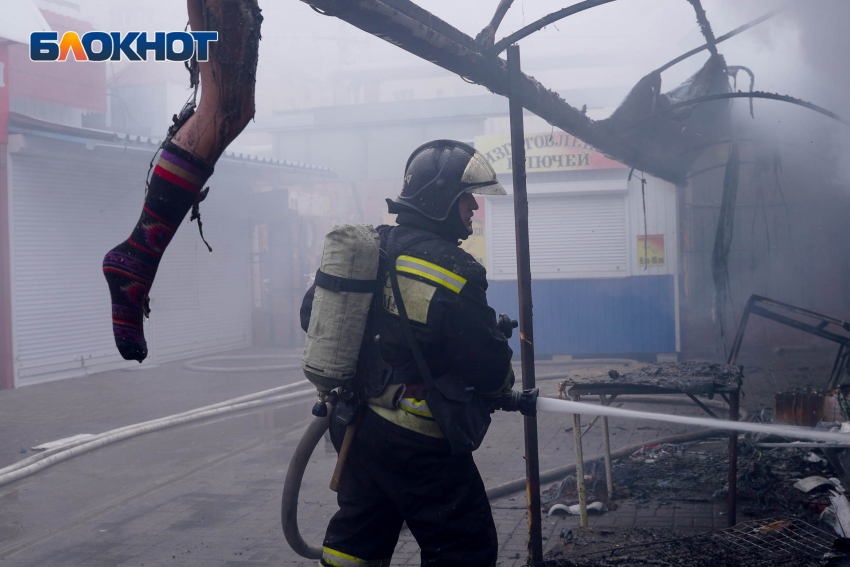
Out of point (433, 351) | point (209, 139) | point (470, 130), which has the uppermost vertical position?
point (470, 130)

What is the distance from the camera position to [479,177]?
2908 mm

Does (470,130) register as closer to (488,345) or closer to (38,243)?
(38,243)

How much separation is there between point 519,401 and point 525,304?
1015mm

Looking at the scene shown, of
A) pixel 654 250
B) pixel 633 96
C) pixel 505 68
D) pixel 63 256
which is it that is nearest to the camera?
pixel 505 68

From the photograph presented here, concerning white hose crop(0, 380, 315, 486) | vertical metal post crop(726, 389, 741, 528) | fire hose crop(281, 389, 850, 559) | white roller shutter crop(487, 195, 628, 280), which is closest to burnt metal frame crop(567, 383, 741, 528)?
vertical metal post crop(726, 389, 741, 528)

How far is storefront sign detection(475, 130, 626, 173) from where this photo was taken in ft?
39.6

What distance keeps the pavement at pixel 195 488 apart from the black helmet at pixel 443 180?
2.35 m

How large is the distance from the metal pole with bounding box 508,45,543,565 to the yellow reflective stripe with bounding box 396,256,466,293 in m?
1.13

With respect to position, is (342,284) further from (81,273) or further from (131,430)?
(81,273)

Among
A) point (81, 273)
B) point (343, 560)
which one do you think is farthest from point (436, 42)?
point (81, 273)

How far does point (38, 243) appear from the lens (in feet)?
37.1

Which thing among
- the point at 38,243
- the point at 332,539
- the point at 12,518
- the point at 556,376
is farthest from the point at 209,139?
the point at 38,243

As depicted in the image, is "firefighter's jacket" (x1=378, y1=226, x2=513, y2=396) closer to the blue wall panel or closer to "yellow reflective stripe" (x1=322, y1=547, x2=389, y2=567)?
"yellow reflective stripe" (x1=322, y1=547, x2=389, y2=567)

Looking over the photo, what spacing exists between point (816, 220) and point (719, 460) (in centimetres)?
752
